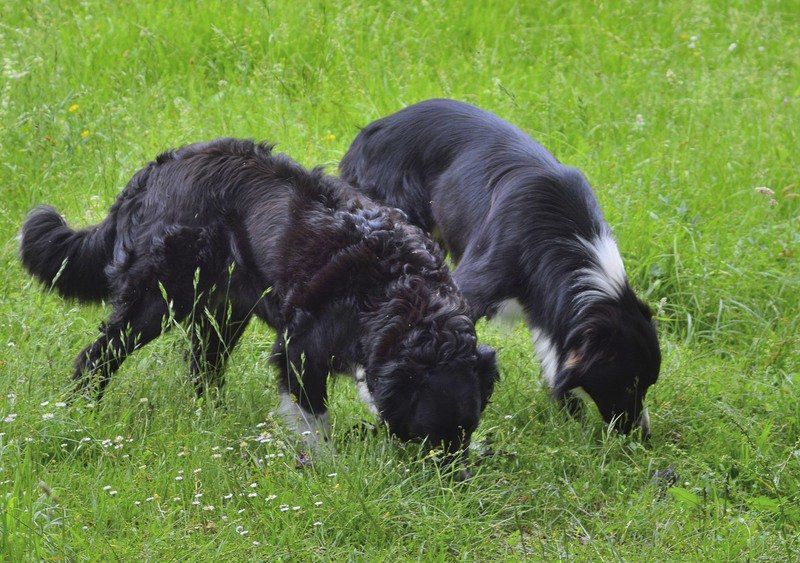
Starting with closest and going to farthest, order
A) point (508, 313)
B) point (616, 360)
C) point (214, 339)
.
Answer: point (616, 360) < point (214, 339) < point (508, 313)

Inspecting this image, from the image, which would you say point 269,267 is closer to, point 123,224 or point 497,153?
point 123,224

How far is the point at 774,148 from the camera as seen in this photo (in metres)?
7.41

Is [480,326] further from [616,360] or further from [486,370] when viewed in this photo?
[486,370]

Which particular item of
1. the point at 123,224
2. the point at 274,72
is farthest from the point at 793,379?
the point at 274,72

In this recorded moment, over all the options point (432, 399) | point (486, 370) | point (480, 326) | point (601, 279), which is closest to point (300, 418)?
point (432, 399)

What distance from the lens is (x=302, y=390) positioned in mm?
4121

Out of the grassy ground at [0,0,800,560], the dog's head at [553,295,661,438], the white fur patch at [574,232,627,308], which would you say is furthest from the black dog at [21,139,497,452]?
the white fur patch at [574,232,627,308]

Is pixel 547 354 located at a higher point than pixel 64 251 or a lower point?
lower

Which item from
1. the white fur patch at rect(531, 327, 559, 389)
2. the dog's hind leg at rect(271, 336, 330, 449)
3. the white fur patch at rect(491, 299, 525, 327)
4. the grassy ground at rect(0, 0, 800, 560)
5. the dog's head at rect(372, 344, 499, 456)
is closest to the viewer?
the grassy ground at rect(0, 0, 800, 560)

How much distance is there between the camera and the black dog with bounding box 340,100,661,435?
4.51 metres

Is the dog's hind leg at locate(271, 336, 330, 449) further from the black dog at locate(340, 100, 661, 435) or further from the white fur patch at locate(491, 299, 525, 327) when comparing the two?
the white fur patch at locate(491, 299, 525, 327)

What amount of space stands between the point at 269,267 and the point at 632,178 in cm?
342

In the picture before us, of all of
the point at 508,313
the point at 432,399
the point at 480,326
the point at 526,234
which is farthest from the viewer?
the point at 480,326

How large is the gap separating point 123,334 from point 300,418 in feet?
3.14
